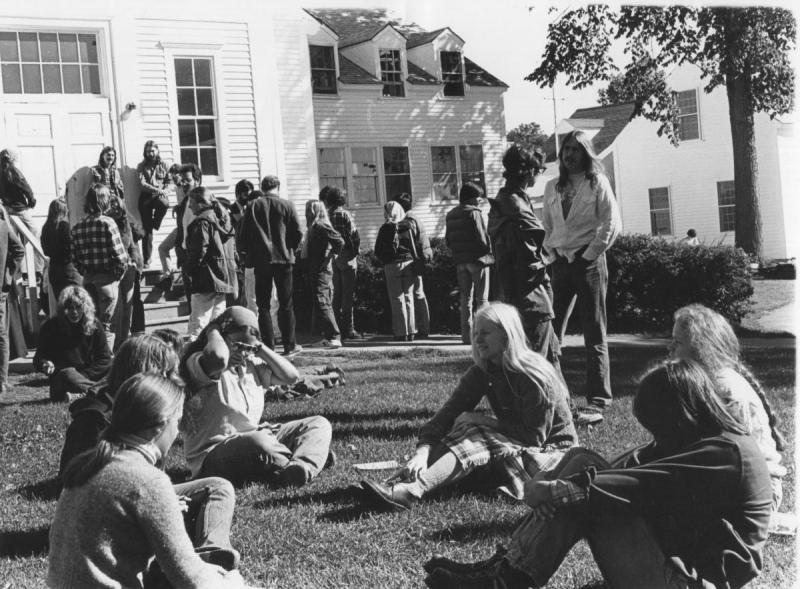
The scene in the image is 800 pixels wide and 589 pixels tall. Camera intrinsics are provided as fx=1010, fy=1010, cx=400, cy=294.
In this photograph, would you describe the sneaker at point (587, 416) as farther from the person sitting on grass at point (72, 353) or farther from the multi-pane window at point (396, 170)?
the multi-pane window at point (396, 170)

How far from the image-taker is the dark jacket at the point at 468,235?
12.1 metres

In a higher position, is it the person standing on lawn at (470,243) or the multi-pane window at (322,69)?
the multi-pane window at (322,69)

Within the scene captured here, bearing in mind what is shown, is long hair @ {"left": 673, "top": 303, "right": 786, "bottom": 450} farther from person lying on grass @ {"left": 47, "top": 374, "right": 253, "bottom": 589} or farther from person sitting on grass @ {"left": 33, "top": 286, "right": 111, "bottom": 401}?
person sitting on grass @ {"left": 33, "top": 286, "right": 111, "bottom": 401}

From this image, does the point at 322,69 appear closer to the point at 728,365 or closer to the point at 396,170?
the point at 396,170

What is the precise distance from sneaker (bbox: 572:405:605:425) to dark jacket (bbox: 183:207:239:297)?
15.3 feet

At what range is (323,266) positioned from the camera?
41.0 ft

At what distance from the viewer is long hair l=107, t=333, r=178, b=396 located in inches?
170

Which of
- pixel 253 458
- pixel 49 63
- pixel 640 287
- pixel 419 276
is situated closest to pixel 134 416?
pixel 253 458

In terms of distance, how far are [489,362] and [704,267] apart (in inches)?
445

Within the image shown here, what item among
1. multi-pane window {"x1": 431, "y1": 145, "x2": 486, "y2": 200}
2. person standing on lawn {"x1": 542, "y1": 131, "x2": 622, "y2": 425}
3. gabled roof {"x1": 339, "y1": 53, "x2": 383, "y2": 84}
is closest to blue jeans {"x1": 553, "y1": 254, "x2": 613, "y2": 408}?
person standing on lawn {"x1": 542, "y1": 131, "x2": 622, "y2": 425}

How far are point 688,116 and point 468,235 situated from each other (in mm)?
26935

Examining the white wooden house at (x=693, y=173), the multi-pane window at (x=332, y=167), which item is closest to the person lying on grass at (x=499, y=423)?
the multi-pane window at (x=332, y=167)

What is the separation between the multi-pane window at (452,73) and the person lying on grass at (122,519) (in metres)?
27.1

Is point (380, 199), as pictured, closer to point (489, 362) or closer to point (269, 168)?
point (269, 168)
